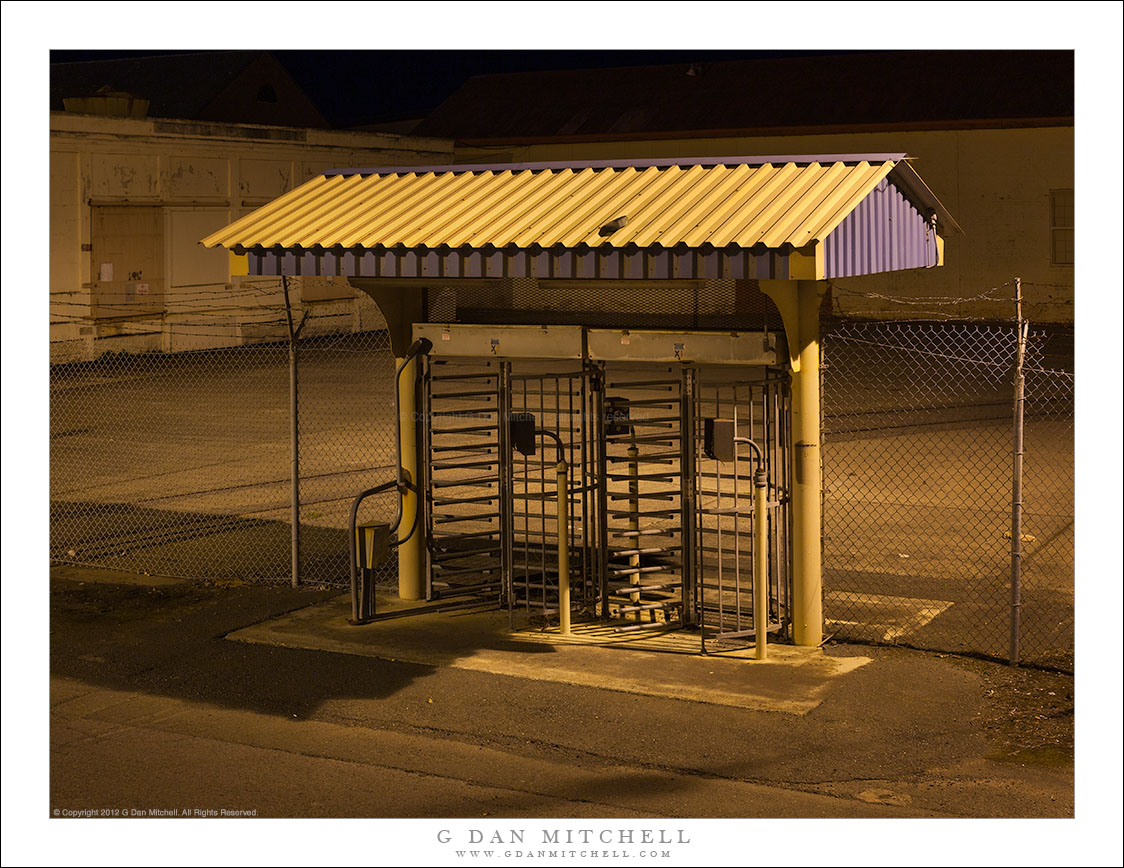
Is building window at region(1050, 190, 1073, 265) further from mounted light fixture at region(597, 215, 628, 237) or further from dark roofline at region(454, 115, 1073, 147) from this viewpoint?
mounted light fixture at region(597, 215, 628, 237)

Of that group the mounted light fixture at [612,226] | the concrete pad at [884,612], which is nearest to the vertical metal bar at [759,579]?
the concrete pad at [884,612]

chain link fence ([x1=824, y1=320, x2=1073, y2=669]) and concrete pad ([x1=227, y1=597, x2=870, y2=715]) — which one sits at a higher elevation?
chain link fence ([x1=824, y1=320, x2=1073, y2=669])

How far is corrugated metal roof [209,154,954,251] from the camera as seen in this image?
845 cm

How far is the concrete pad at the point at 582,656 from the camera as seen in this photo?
338 inches

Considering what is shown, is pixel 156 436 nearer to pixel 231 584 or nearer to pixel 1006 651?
pixel 231 584

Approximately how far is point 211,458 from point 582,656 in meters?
9.54

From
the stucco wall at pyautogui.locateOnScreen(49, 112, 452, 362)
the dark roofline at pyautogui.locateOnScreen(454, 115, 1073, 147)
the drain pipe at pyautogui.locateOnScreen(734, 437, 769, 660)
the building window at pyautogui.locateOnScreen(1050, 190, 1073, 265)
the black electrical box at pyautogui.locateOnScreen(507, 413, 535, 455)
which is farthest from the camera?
the dark roofline at pyautogui.locateOnScreen(454, 115, 1073, 147)

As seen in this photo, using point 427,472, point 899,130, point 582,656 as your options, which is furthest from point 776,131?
point 582,656

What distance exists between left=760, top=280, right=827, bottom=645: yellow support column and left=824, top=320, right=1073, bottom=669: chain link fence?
540 mm

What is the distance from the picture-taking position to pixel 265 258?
9836 mm

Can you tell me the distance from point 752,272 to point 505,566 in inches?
129

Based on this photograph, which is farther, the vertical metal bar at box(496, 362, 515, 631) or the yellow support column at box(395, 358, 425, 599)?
the yellow support column at box(395, 358, 425, 599)

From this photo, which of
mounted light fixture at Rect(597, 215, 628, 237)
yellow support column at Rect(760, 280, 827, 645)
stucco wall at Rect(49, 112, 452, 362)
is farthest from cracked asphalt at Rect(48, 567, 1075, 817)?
stucco wall at Rect(49, 112, 452, 362)

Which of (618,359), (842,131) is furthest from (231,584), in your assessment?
(842,131)
